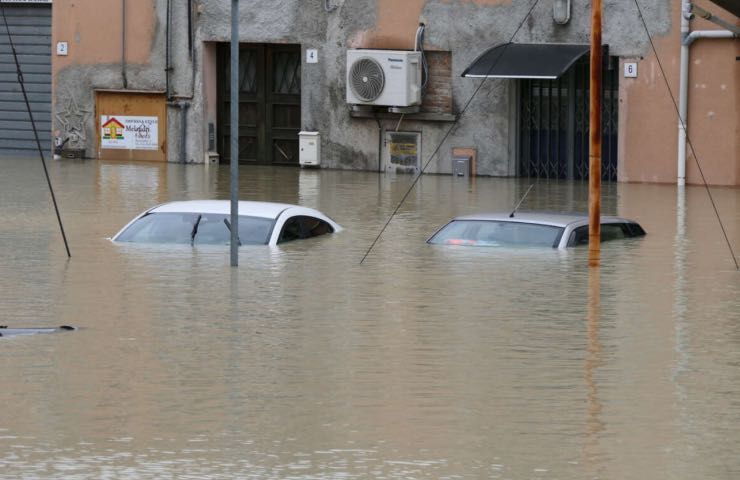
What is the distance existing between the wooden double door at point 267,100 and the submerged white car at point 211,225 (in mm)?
14749

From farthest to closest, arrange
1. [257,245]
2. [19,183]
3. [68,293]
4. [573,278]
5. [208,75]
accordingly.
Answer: [208,75] < [19,183] < [257,245] < [573,278] < [68,293]

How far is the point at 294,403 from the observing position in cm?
1148

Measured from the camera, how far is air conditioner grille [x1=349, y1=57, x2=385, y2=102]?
3275cm

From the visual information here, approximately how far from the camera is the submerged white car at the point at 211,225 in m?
19.7

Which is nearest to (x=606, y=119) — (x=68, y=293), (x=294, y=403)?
(x=68, y=293)

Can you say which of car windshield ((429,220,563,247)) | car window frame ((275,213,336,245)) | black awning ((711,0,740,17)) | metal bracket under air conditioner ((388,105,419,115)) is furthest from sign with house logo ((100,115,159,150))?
car windshield ((429,220,563,247))

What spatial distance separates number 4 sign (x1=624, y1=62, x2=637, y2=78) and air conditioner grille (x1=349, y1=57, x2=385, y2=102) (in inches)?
173

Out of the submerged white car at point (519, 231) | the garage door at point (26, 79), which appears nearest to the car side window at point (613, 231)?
the submerged white car at point (519, 231)

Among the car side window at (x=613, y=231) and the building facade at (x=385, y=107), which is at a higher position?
the building facade at (x=385, y=107)

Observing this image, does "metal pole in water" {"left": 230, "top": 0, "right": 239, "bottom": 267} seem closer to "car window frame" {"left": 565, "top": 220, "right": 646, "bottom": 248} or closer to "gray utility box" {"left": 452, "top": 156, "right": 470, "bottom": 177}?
"car window frame" {"left": 565, "top": 220, "right": 646, "bottom": 248}

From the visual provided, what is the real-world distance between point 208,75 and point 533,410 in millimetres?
24483

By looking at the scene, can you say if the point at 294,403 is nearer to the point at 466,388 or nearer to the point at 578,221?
the point at 466,388

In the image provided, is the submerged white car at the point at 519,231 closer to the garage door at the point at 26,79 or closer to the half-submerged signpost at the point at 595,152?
the half-submerged signpost at the point at 595,152

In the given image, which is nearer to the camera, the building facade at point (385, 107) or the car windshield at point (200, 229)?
the car windshield at point (200, 229)
